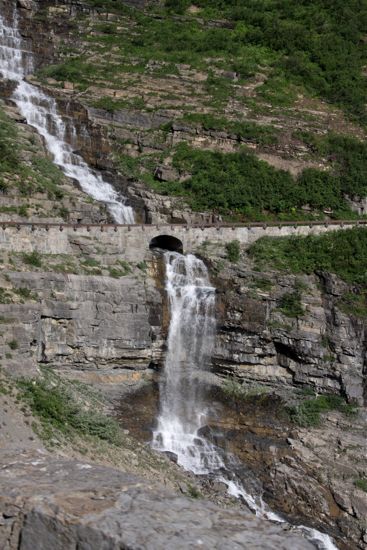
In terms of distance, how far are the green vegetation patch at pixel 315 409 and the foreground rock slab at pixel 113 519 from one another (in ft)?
96.9

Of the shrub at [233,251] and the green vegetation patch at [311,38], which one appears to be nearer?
the shrub at [233,251]

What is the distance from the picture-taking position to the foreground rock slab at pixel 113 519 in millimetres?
7773

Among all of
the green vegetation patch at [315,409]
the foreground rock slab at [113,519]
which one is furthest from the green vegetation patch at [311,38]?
the foreground rock slab at [113,519]

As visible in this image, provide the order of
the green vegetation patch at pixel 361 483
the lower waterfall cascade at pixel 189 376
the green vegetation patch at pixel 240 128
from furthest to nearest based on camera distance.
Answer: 1. the green vegetation patch at pixel 240 128
2. the lower waterfall cascade at pixel 189 376
3. the green vegetation patch at pixel 361 483

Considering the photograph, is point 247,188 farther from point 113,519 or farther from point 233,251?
point 113,519

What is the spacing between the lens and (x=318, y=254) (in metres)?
45.3

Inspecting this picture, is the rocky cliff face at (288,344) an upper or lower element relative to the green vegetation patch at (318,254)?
lower

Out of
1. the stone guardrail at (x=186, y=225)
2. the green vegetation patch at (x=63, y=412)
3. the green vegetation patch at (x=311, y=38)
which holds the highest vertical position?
the green vegetation patch at (x=311, y=38)

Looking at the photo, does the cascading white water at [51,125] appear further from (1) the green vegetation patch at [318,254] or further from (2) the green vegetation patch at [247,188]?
(1) the green vegetation patch at [318,254]

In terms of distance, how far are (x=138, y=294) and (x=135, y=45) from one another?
4049cm

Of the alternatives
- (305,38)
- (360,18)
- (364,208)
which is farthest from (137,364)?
(360,18)

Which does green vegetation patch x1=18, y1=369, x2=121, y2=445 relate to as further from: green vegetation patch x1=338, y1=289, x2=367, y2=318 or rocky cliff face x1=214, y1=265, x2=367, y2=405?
green vegetation patch x1=338, y1=289, x2=367, y2=318

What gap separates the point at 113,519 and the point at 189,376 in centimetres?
3163

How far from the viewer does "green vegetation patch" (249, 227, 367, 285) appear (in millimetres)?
43812
